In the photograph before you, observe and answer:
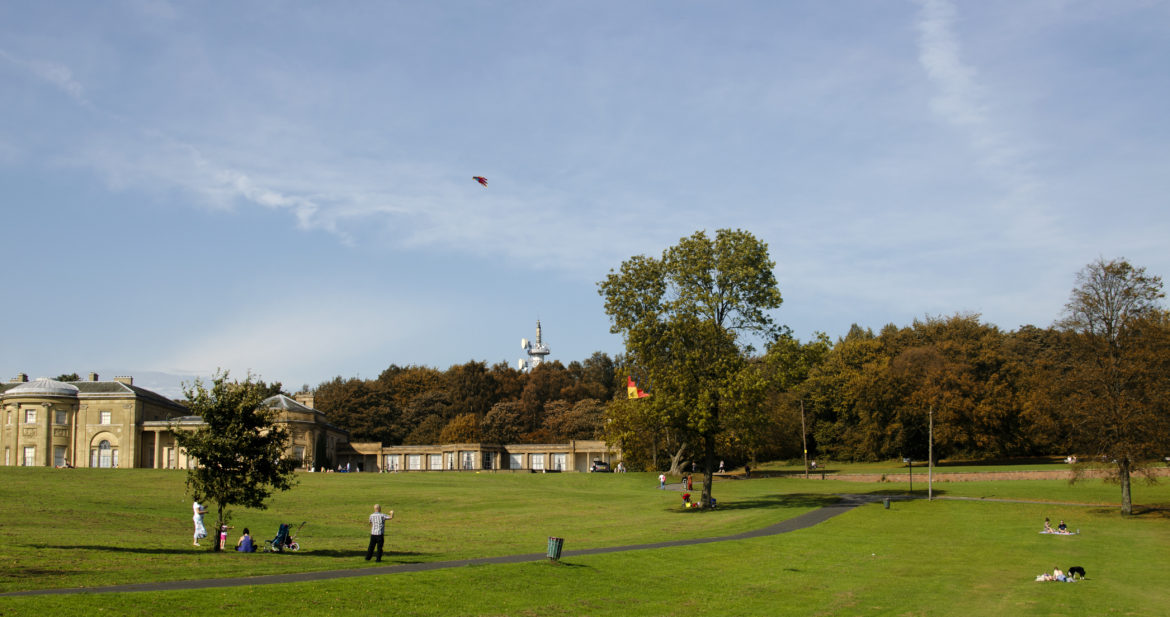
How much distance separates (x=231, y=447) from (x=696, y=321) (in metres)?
32.5

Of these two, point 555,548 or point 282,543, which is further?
point 282,543

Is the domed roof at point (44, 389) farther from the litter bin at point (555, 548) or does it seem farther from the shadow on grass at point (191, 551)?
the litter bin at point (555, 548)

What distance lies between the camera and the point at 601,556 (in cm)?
3328

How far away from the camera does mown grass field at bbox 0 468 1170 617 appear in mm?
24250

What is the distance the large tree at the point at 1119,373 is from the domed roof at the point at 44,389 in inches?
3853

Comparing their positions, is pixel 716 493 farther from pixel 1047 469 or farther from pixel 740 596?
pixel 740 596

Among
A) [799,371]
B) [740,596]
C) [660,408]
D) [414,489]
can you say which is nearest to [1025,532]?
[799,371]

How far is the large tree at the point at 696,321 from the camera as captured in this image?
55000 mm

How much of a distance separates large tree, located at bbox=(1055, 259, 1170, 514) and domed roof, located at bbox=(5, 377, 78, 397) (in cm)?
9787

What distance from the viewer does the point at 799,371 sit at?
5575cm

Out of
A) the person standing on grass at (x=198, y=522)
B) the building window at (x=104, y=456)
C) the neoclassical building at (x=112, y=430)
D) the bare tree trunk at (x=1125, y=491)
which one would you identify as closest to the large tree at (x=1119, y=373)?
the bare tree trunk at (x=1125, y=491)

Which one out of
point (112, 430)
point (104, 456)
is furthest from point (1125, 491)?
point (104, 456)

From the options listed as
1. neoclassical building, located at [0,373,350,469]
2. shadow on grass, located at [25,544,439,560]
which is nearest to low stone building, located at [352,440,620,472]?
neoclassical building, located at [0,373,350,469]

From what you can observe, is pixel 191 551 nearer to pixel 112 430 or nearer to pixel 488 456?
pixel 112 430
